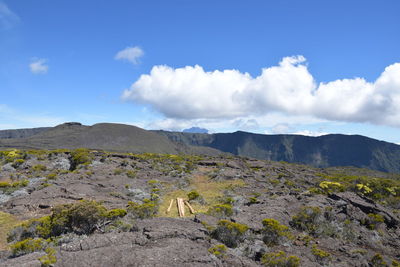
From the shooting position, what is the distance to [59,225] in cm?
1207

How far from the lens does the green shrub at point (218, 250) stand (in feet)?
30.0

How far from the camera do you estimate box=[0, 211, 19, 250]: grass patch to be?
11898mm

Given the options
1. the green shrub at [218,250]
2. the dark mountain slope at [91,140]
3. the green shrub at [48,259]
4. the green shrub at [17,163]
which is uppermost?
the dark mountain slope at [91,140]

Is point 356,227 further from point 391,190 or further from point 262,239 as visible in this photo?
point 391,190

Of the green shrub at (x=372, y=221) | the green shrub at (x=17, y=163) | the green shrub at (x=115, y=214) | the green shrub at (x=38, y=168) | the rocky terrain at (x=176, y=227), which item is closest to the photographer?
the rocky terrain at (x=176, y=227)

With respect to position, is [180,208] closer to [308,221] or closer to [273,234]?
[273,234]

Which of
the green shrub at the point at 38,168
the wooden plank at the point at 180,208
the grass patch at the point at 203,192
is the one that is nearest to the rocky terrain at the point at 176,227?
the grass patch at the point at 203,192

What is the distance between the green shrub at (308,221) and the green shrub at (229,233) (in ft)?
16.8

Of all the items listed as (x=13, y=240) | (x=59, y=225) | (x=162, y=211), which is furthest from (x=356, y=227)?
(x=13, y=240)

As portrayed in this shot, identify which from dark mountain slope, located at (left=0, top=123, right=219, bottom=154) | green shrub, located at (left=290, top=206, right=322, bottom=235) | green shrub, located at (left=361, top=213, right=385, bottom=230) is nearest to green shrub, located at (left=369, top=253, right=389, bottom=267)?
green shrub, located at (left=290, top=206, right=322, bottom=235)

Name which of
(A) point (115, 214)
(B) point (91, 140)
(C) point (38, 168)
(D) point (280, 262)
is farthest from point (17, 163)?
(B) point (91, 140)

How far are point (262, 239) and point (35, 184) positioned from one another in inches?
801

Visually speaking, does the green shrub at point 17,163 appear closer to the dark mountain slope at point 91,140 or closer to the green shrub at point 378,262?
the green shrub at point 378,262

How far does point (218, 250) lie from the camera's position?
30.7 feet
